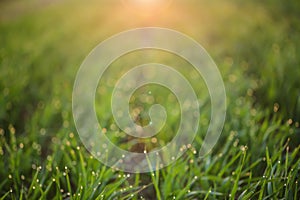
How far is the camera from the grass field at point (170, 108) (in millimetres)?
1480

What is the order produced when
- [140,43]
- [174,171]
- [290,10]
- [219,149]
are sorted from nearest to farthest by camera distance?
[174,171] < [219,149] < [140,43] < [290,10]

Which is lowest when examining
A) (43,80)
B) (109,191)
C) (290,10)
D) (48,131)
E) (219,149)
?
(109,191)

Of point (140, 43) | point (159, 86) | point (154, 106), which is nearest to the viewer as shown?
point (154, 106)

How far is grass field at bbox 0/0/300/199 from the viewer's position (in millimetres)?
1480

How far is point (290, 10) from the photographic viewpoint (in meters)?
3.77

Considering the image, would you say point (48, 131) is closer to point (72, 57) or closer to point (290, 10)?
point (72, 57)

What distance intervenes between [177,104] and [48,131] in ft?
2.59

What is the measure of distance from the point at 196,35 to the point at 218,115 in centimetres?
167

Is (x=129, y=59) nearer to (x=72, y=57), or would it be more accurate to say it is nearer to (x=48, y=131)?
(x=72, y=57)

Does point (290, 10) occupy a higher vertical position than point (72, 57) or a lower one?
higher

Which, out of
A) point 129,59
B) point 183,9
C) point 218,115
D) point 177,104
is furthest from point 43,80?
point 183,9

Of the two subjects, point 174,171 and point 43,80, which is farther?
point 43,80

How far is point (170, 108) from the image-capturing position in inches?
79.5

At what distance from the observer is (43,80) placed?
8.91ft
